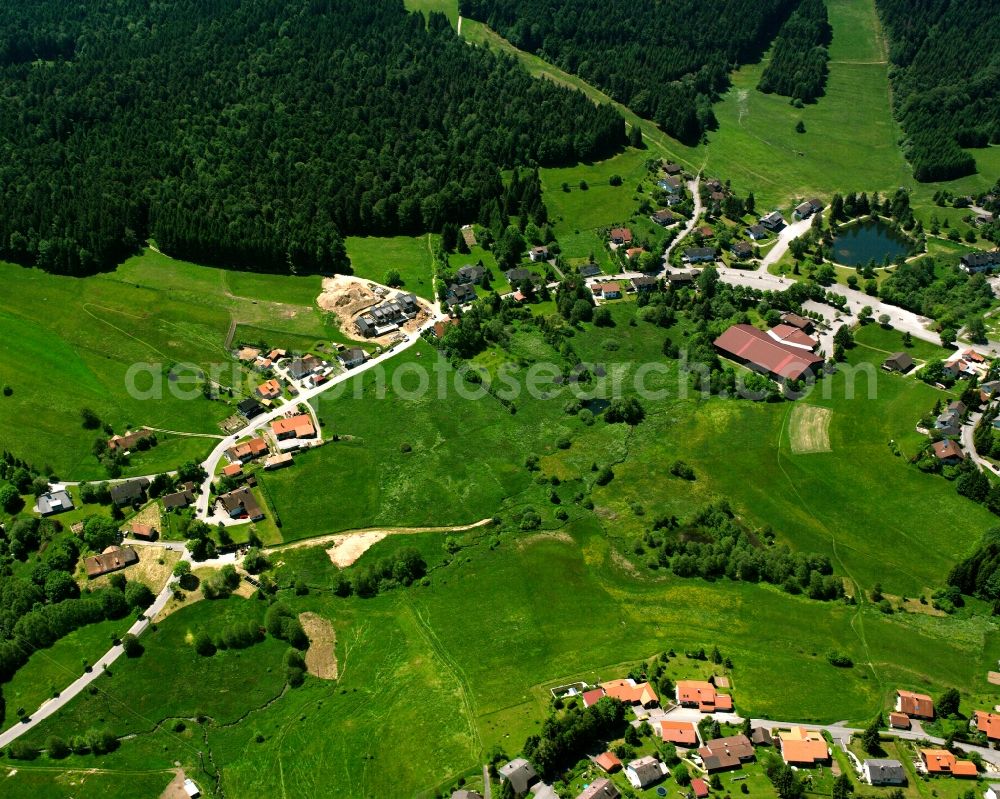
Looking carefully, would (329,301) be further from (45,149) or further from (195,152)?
(45,149)

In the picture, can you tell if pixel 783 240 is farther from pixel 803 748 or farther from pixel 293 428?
pixel 803 748

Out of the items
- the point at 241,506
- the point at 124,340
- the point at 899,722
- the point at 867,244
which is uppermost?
the point at 867,244

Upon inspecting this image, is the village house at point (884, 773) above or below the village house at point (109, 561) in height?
above

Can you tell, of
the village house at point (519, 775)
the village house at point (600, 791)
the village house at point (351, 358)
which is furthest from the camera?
the village house at point (351, 358)

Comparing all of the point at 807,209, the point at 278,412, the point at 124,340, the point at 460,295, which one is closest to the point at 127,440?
the point at 278,412

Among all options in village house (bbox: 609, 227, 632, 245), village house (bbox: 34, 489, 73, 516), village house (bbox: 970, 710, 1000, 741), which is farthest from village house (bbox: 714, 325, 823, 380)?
village house (bbox: 34, 489, 73, 516)

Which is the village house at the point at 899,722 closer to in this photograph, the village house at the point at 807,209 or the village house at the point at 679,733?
the village house at the point at 679,733

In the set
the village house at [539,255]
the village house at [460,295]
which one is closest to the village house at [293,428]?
the village house at [460,295]
